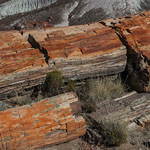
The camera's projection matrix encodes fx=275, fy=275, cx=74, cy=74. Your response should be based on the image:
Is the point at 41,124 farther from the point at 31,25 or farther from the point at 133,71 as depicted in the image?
the point at 31,25

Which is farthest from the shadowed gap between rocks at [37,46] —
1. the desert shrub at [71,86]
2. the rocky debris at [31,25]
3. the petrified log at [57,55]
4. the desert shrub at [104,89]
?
the rocky debris at [31,25]

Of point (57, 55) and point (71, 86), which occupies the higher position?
point (57, 55)

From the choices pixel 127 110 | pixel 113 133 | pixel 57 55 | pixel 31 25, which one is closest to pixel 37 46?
pixel 57 55

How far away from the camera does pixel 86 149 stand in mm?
4152

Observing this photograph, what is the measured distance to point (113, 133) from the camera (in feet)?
13.5

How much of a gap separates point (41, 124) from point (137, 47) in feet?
8.71

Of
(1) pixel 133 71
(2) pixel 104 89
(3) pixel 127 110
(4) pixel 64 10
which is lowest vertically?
(3) pixel 127 110

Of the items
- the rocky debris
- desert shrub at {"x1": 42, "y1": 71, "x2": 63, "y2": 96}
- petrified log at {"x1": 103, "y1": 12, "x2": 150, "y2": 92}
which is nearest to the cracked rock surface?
the rocky debris

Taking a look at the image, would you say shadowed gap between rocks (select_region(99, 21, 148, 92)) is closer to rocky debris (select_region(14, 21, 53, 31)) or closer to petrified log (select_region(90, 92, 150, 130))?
petrified log (select_region(90, 92, 150, 130))

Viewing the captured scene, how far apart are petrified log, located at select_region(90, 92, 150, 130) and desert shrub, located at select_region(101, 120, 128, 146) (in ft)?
0.46

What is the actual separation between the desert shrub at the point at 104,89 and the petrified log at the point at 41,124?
0.87 meters

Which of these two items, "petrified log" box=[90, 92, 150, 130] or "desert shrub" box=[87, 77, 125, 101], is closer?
"petrified log" box=[90, 92, 150, 130]

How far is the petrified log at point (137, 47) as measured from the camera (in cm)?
535

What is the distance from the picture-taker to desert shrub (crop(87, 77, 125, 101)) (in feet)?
16.9
